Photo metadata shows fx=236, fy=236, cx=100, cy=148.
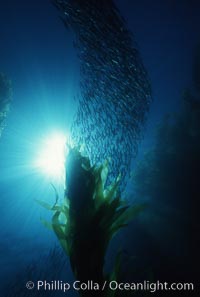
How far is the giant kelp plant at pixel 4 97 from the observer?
349 inches

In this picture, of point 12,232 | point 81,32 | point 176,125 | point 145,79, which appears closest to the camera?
point 81,32

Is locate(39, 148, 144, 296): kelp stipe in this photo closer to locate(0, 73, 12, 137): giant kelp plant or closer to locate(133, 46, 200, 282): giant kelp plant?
locate(0, 73, 12, 137): giant kelp plant

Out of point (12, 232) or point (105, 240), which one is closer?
point (105, 240)

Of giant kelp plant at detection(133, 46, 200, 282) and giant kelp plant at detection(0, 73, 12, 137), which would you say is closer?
giant kelp plant at detection(0, 73, 12, 137)

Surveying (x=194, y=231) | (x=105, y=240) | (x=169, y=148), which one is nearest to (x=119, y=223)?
(x=105, y=240)

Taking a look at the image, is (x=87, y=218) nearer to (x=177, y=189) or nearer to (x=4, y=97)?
(x=4, y=97)

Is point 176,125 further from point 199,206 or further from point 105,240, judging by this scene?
point 105,240

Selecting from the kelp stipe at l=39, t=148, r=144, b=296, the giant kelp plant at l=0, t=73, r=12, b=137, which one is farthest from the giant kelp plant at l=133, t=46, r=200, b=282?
the kelp stipe at l=39, t=148, r=144, b=296

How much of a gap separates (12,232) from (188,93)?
19.5 metres

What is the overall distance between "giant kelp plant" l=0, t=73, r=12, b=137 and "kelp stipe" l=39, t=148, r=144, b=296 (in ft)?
22.8

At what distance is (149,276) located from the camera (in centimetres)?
273

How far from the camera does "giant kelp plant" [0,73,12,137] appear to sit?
29.1ft

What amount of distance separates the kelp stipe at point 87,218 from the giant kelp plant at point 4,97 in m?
6.96

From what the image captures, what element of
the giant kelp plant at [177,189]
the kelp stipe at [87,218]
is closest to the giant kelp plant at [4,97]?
the kelp stipe at [87,218]
